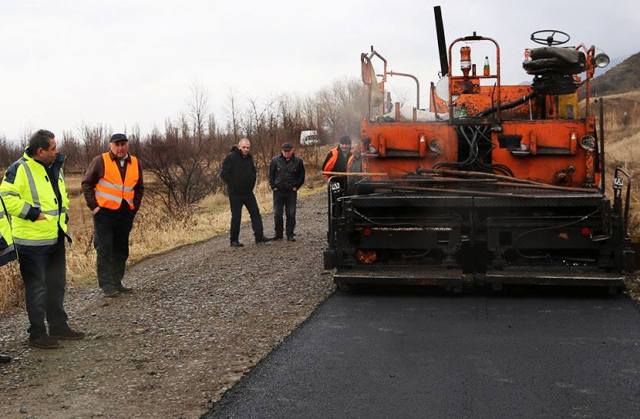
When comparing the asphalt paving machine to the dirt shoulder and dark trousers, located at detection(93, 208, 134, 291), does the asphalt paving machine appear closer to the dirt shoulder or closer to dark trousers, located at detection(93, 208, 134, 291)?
the dirt shoulder

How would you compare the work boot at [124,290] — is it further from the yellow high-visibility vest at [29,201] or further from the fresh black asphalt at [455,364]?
the fresh black asphalt at [455,364]

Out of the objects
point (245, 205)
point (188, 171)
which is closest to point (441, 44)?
point (245, 205)

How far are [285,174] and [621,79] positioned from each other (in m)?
75.5

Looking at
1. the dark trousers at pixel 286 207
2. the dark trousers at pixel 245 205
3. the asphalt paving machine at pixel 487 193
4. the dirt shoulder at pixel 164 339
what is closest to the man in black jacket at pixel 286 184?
the dark trousers at pixel 286 207

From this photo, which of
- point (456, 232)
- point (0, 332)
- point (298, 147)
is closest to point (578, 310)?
point (456, 232)

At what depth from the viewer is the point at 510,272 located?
25.2ft

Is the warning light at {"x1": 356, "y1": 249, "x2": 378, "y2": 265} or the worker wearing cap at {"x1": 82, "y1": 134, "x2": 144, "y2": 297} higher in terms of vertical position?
the worker wearing cap at {"x1": 82, "y1": 134, "x2": 144, "y2": 297}

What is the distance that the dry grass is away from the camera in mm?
9420

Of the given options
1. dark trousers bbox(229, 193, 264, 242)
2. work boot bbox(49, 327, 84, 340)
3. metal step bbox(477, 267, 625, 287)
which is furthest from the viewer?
dark trousers bbox(229, 193, 264, 242)

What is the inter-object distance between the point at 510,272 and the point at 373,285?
1681mm

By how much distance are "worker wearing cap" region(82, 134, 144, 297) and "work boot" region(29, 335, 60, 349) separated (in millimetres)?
2297

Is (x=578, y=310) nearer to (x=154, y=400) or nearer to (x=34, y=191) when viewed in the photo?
(x=154, y=400)

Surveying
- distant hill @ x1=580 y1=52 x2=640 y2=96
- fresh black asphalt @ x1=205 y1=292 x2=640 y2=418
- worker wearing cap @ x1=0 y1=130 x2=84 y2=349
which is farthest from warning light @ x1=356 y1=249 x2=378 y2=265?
distant hill @ x1=580 y1=52 x2=640 y2=96

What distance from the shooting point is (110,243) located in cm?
866
